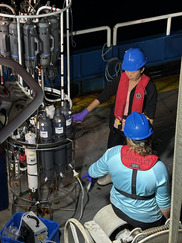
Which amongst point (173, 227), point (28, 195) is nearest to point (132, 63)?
point (28, 195)

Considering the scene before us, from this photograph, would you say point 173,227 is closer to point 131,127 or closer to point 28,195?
point 131,127

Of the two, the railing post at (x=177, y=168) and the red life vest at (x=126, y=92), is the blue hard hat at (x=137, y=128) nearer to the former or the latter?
the red life vest at (x=126, y=92)

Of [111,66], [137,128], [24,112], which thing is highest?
[24,112]

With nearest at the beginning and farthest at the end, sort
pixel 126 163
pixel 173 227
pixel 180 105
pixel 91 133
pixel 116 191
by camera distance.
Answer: pixel 180 105
pixel 173 227
pixel 126 163
pixel 116 191
pixel 91 133

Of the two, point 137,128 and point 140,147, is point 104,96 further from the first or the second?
point 140,147

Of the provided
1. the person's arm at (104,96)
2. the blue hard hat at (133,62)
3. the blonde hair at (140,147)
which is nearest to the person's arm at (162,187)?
the blonde hair at (140,147)

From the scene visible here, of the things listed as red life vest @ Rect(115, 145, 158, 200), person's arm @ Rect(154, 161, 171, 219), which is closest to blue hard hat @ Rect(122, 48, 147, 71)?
red life vest @ Rect(115, 145, 158, 200)

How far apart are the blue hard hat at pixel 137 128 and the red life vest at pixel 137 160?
195mm

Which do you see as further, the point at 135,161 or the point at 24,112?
the point at 135,161

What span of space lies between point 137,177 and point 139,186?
3.5 inches

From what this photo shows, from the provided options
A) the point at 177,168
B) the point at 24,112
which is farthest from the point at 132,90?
the point at 177,168

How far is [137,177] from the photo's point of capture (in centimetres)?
382

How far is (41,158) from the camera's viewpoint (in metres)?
5.10

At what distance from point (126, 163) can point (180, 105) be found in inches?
102
